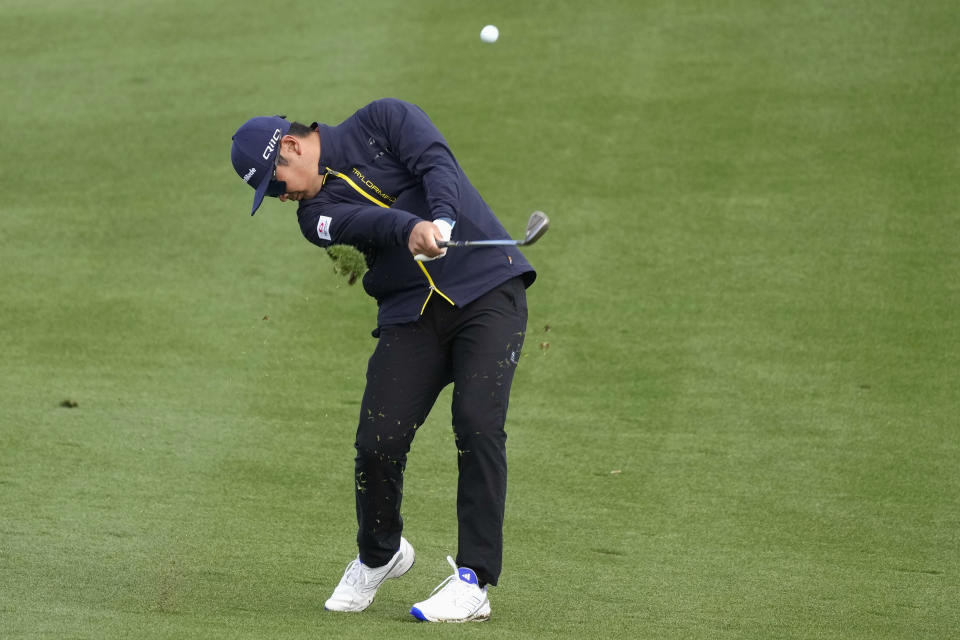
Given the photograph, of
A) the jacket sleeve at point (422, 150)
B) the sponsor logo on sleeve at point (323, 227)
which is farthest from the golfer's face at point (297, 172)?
the jacket sleeve at point (422, 150)

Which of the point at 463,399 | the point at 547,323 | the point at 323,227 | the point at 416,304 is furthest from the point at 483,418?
the point at 547,323

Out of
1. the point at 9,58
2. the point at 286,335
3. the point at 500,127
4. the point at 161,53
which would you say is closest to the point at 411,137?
the point at 286,335

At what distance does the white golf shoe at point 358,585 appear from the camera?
4.60 m

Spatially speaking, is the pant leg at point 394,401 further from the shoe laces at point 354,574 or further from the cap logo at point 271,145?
the cap logo at point 271,145

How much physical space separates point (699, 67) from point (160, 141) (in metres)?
4.64

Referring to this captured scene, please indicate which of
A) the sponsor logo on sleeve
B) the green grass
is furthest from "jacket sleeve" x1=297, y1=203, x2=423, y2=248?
the green grass

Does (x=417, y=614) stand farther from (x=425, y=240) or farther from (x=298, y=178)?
(x=298, y=178)

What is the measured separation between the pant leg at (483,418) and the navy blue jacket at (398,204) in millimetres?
116

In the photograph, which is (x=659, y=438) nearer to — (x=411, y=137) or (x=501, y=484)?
(x=501, y=484)

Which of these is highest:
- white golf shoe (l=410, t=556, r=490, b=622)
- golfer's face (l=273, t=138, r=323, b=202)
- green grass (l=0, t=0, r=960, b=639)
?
golfer's face (l=273, t=138, r=323, b=202)

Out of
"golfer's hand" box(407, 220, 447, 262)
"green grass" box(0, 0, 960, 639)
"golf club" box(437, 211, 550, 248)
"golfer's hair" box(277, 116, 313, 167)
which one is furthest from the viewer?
"green grass" box(0, 0, 960, 639)

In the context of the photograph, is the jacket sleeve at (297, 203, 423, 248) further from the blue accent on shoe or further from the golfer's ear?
the blue accent on shoe

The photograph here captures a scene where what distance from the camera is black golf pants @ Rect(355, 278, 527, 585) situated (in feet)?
14.4

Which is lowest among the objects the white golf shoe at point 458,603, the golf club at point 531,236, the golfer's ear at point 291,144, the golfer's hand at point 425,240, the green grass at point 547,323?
the green grass at point 547,323
